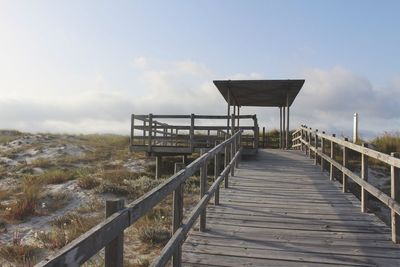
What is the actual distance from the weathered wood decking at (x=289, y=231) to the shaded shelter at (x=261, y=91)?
7271mm

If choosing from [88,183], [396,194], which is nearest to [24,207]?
[88,183]

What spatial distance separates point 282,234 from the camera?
5.93 meters

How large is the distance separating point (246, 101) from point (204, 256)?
714 inches

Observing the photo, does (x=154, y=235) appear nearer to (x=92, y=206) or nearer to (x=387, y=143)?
(x=92, y=206)

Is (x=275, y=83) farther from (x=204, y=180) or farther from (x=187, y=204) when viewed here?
(x=204, y=180)

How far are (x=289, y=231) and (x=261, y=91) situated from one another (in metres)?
13.0

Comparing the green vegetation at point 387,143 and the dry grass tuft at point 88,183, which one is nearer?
the dry grass tuft at point 88,183

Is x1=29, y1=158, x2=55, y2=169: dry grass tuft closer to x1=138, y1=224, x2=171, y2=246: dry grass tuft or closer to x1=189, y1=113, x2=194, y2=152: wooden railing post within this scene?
x1=189, y1=113, x2=194, y2=152: wooden railing post

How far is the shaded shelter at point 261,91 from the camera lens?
54.7 feet

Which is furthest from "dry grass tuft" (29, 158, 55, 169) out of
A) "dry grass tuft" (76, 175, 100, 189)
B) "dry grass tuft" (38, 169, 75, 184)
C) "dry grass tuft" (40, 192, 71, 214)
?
"dry grass tuft" (40, 192, 71, 214)

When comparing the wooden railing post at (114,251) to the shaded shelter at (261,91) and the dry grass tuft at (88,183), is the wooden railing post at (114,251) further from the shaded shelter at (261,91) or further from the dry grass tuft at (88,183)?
the shaded shelter at (261,91)

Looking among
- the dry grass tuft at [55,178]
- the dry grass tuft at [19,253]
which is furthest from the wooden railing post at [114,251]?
the dry grass tuft at [55,178]

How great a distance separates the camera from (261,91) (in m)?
18.7

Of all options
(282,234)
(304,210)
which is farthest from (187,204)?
(282,234)
